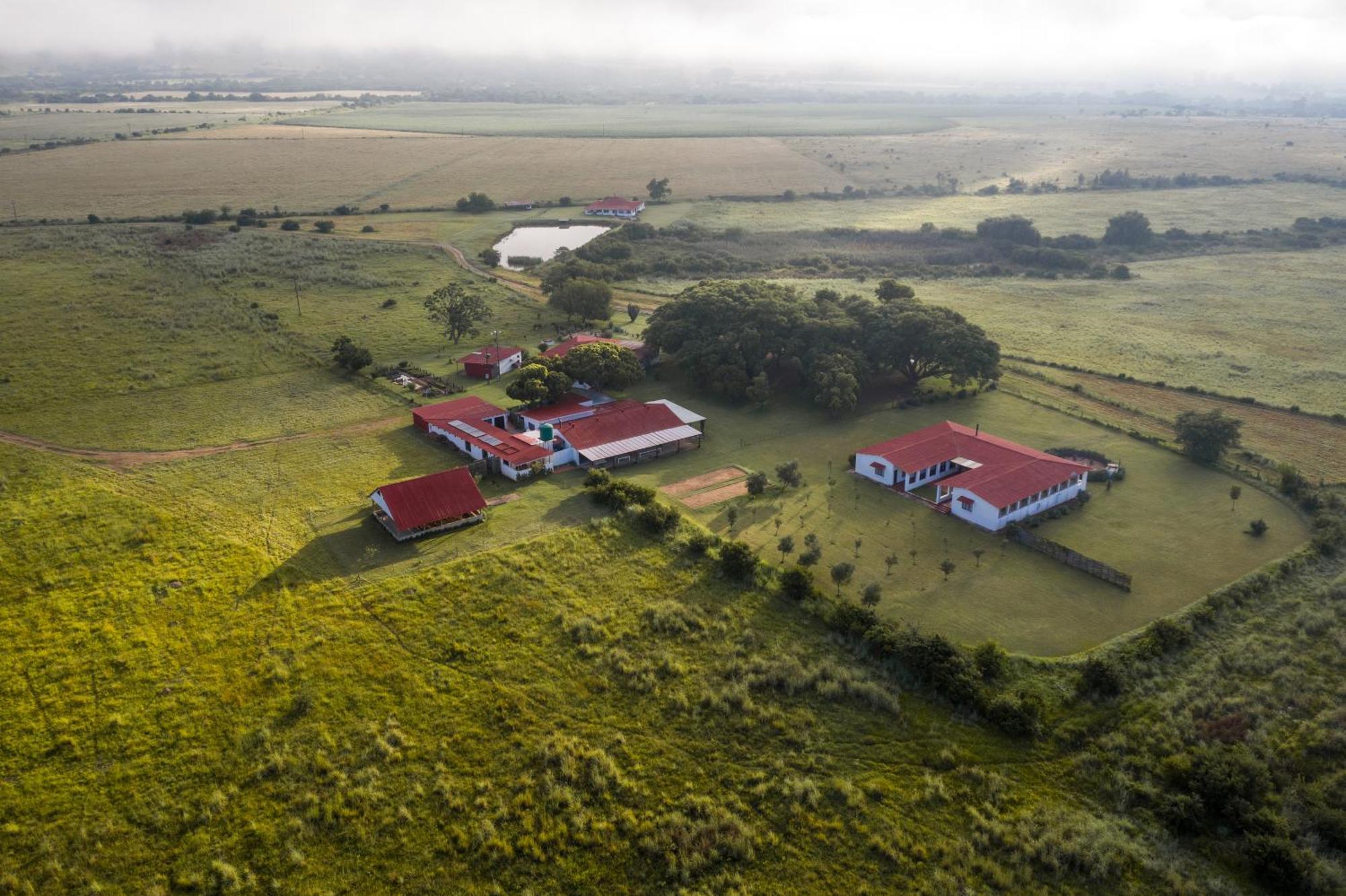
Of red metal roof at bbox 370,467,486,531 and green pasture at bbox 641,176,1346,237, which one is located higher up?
green pasture at bbox 641,176,1346,237

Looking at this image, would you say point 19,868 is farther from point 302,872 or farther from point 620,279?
point 620,279

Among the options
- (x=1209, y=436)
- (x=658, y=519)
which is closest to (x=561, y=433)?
(x=658, y=519)

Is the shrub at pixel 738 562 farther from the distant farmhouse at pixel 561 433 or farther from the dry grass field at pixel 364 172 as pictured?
the dry grass field at pixel 364 172

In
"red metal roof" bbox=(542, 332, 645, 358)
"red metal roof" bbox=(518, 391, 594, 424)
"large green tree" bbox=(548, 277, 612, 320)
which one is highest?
"large green tree" bbox=(548, 277, 612, 320)

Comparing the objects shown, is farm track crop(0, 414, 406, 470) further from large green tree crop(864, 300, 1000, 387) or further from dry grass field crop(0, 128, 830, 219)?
dry grass field crop(0, 128, 830, 219)

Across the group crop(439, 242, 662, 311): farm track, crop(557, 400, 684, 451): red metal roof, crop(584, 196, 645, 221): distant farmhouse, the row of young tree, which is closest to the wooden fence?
the row of young tree

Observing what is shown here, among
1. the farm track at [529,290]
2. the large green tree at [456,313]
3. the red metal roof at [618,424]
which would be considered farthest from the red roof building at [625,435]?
the farm track at [529,290]
